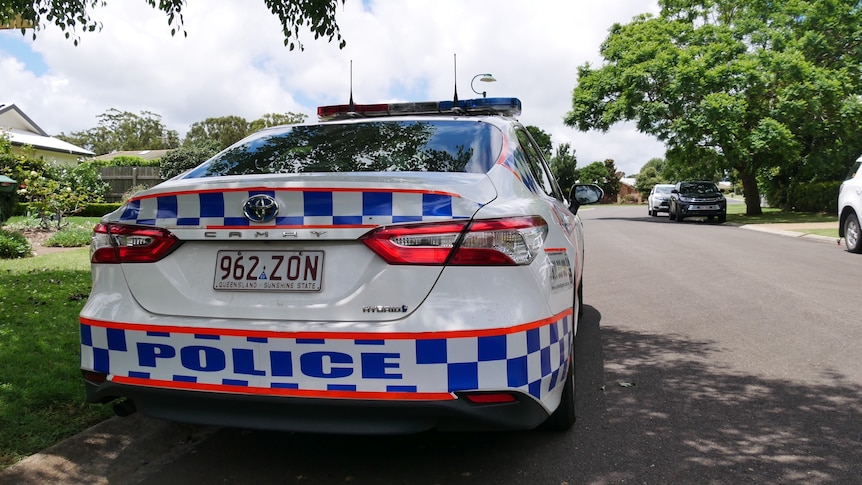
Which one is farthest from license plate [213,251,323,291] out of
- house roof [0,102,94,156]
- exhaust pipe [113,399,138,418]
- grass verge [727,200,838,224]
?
house roof [0,102,94,156]

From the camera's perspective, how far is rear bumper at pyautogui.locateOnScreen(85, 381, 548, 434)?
2.44 m

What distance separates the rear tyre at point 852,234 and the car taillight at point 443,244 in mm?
12047

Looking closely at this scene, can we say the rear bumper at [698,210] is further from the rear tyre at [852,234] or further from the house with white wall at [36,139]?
the house with white wall at [36,139]

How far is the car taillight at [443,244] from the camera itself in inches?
96.0

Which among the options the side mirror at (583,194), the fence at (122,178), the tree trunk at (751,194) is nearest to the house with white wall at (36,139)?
the fence at (122,178)

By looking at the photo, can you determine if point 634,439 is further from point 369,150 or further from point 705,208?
point 705,208

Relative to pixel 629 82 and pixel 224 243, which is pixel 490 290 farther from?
pixel 629 82

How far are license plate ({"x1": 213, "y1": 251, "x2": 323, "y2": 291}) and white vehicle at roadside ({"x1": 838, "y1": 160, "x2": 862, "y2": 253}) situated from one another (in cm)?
1202

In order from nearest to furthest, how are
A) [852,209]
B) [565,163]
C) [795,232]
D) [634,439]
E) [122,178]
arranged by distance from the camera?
1. [634,439]
2. [852,209]
3. [795,232]
4. [122,178]
5. [565,163]

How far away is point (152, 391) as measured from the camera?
104 inches

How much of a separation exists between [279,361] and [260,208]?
1.86ft

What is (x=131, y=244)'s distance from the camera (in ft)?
8.95

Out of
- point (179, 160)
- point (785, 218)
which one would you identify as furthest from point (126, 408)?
point (179, 160)

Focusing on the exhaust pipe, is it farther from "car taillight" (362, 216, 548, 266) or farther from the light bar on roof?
the light bar on roof
